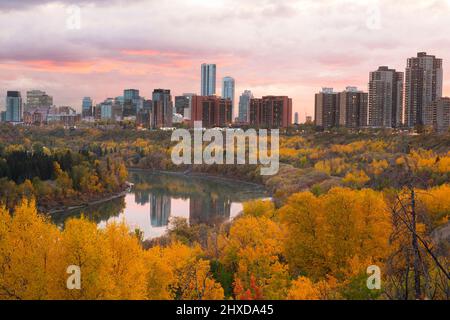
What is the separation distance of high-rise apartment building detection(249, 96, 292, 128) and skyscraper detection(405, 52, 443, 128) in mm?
26888

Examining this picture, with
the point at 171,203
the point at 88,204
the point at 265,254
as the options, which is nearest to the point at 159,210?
the point at 171,203

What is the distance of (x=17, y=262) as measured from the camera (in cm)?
1202

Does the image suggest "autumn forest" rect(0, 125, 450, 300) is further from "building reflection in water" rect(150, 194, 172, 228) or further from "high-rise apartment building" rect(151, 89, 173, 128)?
"high-rise apartment building" rect(151, 89, 173, 128)

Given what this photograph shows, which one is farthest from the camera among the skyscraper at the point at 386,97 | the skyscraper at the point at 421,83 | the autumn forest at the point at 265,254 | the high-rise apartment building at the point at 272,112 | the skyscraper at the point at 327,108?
the high-rise apartment building at the point at 272,112

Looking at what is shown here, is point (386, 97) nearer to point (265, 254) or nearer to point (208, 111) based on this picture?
point (208, 111)

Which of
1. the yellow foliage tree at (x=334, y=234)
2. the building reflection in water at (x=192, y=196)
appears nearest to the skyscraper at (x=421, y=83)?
the building reflection in water at (x=192, y=196)

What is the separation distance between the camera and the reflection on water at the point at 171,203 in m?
36.4

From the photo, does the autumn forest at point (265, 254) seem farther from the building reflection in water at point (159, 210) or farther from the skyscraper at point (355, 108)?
the skyscraper at point (355, 108)

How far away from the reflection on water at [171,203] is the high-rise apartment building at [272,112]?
1870 inches

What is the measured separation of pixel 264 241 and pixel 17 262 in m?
7.79

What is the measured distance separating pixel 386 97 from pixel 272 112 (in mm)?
26104

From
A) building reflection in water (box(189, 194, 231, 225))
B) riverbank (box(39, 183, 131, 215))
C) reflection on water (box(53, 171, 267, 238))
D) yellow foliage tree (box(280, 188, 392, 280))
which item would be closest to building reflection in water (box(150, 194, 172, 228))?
reflection on water (box(53, 171, 267, 238))

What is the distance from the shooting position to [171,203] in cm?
4522
